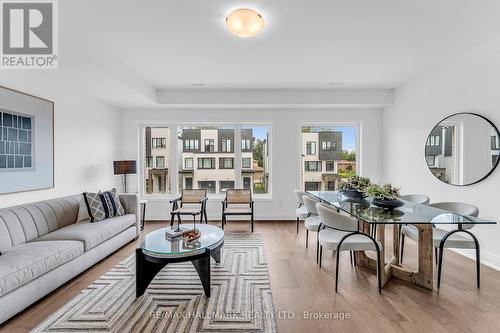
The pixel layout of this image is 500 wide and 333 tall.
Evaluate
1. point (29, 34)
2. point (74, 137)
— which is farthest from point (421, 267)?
point (74, 137)

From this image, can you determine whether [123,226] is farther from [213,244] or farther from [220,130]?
[220,130]

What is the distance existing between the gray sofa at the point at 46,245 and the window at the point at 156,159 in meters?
1.77

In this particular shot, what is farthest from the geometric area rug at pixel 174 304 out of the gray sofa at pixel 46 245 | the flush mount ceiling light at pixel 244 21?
the flush mount ceiling light at pixel 244 21

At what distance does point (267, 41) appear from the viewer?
116 inches

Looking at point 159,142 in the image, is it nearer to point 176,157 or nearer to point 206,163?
point 176,157

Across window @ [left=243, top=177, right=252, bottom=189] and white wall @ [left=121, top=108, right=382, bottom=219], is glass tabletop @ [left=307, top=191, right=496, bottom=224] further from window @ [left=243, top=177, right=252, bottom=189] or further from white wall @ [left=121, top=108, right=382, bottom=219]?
window @ [left=243, top=177, right=252, bottom=189]

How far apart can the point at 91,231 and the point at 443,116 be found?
4933mm

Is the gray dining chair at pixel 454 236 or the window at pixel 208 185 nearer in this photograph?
the gray dining chair at pixel 454 236

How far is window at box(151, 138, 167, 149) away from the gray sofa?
2.03 metres

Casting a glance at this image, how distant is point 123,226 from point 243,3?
3200mm

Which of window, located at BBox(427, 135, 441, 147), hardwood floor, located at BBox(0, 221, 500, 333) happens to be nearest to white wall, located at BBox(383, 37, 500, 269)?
window, located at BBox(427, 135, 441, 147)

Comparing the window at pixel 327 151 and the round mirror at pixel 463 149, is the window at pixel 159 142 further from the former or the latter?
the round mirror at pixel 463 149

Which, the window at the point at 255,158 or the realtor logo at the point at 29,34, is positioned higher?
the realtor logo at the point at 29,34

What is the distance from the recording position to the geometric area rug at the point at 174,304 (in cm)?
193
